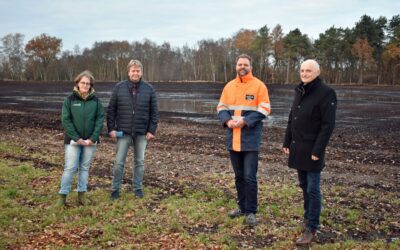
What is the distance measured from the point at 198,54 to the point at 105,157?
341 ft

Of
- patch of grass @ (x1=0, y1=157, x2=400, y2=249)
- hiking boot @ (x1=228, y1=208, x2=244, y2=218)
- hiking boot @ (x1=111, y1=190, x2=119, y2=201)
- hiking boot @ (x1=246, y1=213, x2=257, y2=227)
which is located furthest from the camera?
hiking boot @ (x1=111, y1=190, x2=119, y2=201)

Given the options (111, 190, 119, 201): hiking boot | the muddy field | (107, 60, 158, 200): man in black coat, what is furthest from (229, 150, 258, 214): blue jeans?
(111, 190, 119, 201): hiking boot

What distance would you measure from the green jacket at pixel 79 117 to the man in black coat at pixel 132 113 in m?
0.35

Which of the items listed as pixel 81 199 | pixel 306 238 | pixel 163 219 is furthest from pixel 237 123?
pixel 81 199

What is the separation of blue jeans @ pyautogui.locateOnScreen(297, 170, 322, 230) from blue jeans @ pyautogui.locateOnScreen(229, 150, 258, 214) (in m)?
0.82

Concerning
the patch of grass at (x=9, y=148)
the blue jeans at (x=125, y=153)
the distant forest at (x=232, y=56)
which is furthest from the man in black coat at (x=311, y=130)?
the distant forest at (x=232, y=56)

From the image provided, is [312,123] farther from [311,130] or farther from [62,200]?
[62,200]

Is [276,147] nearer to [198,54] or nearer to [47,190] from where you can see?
[47,190]

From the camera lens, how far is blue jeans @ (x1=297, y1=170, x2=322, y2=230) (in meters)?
5.91

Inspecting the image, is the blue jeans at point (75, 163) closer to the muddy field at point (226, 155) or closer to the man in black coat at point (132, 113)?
the man in black coat at point (132, 113)

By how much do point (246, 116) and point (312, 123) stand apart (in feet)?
3.64

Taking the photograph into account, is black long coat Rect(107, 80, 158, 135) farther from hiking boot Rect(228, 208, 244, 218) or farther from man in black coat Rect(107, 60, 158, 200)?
hiking boot Rect(228, 208, 244, 218)

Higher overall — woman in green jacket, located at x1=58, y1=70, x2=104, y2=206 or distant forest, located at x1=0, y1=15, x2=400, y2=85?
distant forest, located at x1=0, y1=15, x2=400, y2=85

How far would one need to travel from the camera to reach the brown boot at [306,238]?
19.7 ft
